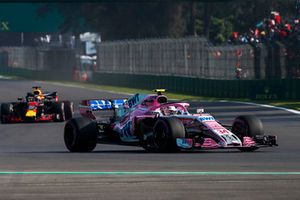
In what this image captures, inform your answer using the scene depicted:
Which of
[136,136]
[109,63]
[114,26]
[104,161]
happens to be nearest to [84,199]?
[104,161]

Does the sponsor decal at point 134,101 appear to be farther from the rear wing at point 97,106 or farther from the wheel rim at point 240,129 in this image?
the wheel rim at point 240,129

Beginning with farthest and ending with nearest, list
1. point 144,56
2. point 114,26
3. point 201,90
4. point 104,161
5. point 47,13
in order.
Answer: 1. point 47,13
2. point 114,26
3. point 144,56
4. point 201,90
5. point 104,161

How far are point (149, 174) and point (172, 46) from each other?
1661 inches

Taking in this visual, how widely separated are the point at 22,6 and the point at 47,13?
368 centimetres

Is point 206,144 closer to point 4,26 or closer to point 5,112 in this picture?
point 5,112

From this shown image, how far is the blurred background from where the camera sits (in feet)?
145

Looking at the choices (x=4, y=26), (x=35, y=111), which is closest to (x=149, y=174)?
(x=35, y=111)

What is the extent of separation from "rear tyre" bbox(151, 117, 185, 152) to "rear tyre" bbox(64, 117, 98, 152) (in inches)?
51.8

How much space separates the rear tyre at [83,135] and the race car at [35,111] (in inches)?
463

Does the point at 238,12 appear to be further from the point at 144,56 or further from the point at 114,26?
the point at 144,56

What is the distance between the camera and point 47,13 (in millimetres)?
96438

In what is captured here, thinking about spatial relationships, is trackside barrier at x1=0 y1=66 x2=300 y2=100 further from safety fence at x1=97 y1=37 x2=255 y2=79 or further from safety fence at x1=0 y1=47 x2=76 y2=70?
safety fence at x1=0 y1=47 x2=76 y2=70

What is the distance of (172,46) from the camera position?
2168 inches

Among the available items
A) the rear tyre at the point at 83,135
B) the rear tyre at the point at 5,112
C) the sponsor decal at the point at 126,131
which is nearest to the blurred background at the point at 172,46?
the rear tyre at the point at 5,112
